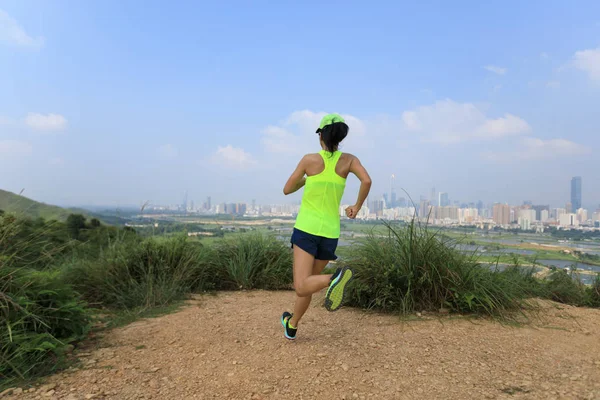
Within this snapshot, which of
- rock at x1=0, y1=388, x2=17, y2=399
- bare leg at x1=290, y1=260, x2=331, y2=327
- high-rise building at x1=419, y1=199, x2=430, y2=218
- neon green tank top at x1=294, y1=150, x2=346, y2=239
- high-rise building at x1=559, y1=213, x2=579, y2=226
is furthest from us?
high-rise building at x1=559, y1=213, x2=579, y2=226

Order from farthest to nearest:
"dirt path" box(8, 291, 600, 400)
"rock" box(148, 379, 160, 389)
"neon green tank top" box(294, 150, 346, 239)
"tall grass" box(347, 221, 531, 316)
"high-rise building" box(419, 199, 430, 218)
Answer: "high-rise building" box(419, 199, 430, 218) < "tall grass" box(347, 221, 531, 316) < "neon green tank top" box(294, 150, 346, 239) < "rock" box(148, 379, 160, 389) < "dirt path" box(8, 291, 600, 400)

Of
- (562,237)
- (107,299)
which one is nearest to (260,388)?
(107,299)

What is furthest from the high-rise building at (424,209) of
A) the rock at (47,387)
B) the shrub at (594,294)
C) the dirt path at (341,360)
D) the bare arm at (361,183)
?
the rock at (47,387)

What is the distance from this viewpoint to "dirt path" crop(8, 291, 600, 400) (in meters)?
2.87

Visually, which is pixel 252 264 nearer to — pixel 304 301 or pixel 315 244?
pixel 304 301

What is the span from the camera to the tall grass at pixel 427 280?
15.2 feet

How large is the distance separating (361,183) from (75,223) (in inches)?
322

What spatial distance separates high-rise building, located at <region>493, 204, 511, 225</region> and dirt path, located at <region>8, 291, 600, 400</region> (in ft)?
16.3

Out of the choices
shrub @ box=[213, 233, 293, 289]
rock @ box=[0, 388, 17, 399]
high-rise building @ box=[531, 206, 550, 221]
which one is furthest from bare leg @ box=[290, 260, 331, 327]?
high-rise building @ box=[531, 206, 550, 221]

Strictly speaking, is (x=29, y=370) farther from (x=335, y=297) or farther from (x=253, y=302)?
(x=253, y=302)

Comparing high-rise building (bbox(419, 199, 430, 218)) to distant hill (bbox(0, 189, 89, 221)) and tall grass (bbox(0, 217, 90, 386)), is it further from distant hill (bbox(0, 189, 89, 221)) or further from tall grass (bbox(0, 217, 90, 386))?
distant hill (bbox(0, 189, 89, 221))

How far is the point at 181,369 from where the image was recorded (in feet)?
10.8

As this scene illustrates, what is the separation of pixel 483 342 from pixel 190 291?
4.30 meters

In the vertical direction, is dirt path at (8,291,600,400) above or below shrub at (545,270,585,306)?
below
